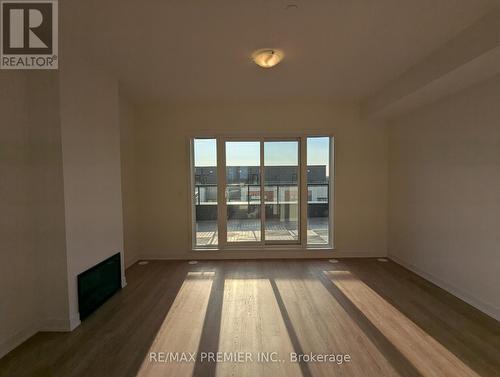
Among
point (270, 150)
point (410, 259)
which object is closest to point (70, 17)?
point (270, 150)

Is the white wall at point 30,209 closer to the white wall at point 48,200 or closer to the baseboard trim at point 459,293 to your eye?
the white wall at point 48,200

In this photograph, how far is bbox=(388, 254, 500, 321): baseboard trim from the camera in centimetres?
252

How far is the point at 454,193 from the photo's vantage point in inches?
118

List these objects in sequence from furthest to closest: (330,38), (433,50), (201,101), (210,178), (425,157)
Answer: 1. (210,178)
2. (201,101)
3. (425,157)
4. (433,50)
5. (330,38)

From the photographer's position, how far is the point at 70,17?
2.02 metres

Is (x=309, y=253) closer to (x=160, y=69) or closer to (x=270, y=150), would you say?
(x=270, y=150)

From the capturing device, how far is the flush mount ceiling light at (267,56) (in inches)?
101

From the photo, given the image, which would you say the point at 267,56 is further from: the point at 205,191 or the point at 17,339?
the point at 17,339

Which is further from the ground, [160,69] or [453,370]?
[160,69]

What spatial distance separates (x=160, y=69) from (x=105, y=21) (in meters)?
0.92

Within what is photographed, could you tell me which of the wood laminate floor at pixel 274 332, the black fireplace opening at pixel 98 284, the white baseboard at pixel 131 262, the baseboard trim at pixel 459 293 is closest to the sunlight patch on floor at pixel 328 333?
the wood laminate floor at pixel 274 332

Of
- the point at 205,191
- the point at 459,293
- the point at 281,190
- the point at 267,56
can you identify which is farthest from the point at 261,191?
the point at 459,293

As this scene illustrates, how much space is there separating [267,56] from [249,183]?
230cm

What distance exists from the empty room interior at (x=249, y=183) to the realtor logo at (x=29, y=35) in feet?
0.04
